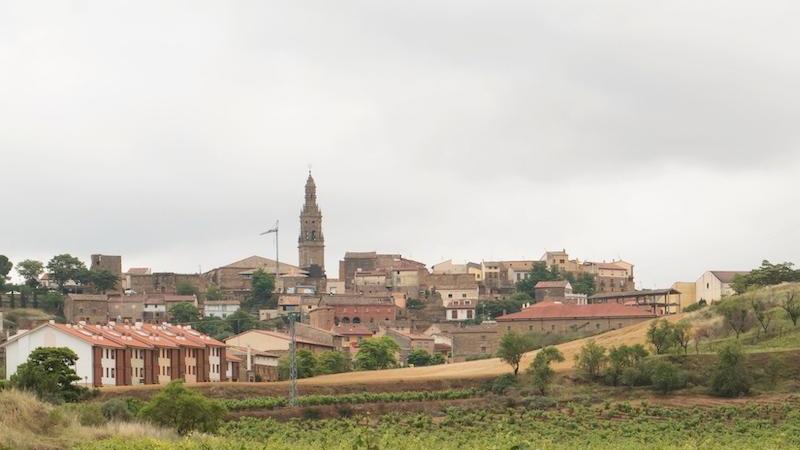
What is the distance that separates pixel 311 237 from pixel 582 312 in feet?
247

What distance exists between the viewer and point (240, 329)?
14362 centimetres

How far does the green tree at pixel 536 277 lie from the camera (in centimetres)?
17200

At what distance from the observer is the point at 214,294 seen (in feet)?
547

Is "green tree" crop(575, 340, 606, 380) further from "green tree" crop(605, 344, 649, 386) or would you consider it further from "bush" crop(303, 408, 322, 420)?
"bush" crop(303, 408, 322, 420)

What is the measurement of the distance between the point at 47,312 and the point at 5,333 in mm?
24599

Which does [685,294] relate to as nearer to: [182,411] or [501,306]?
[501,306]

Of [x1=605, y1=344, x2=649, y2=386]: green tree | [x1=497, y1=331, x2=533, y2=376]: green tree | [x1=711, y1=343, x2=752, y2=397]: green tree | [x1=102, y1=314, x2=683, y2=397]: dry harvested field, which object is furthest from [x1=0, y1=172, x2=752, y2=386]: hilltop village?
[x1=711, y1=343, x2=752, y2=397]: green tree

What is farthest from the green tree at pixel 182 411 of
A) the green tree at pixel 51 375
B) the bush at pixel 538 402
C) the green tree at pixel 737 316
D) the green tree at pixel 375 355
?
the green tree at pixel 375 355

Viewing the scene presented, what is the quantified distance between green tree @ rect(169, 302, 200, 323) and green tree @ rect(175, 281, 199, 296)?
47.0 ft

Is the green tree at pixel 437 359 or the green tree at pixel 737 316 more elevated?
the green tree at pixel 737 316

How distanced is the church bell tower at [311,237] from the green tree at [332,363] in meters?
81.8

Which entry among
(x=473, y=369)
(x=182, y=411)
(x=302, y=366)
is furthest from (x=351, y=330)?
(x=182, y=411)

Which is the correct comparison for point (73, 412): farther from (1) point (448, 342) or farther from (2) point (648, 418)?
(1) point (448, 342)

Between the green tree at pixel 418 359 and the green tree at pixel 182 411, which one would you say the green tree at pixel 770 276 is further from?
the green tree at pixel 182 411
